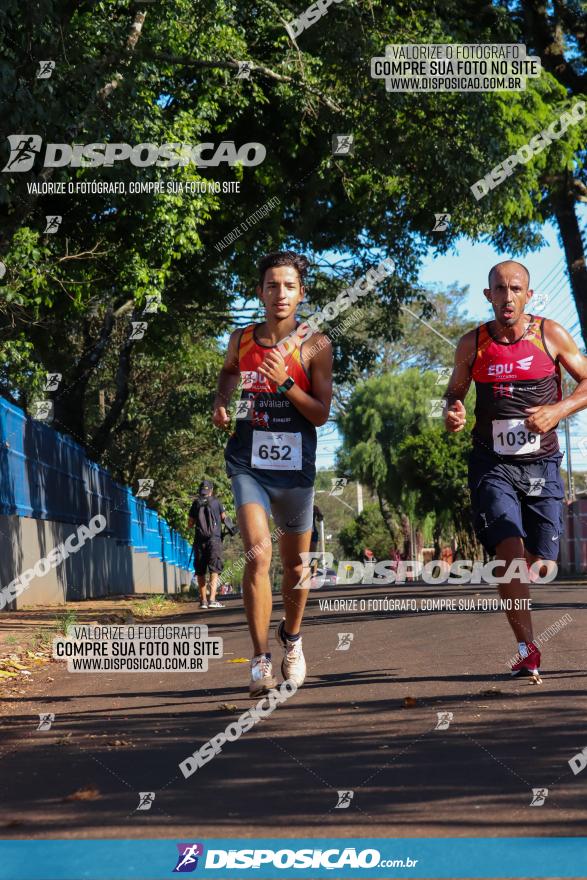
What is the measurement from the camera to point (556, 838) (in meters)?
3.65

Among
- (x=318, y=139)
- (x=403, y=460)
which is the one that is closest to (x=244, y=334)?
(x=318, y=139)

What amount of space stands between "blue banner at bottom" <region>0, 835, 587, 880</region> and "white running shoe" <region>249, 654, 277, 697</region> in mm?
2686

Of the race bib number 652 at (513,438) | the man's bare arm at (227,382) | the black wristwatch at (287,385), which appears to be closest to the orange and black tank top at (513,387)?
the race bib number 652 at (513,438)

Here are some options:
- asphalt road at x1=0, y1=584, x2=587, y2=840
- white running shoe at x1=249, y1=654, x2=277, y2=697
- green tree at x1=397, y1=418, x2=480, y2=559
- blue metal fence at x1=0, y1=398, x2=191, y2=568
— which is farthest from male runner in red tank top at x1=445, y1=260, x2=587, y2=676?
green tree at x1=397, y1=418, x2=480, y2=559

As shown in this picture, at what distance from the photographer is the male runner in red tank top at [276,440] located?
6.54 meters

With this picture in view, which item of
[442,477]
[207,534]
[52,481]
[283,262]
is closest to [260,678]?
[283,262]

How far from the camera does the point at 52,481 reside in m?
19.9

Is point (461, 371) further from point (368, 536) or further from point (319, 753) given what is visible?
point (368, 536)

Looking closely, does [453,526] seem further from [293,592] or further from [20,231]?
[293,592]

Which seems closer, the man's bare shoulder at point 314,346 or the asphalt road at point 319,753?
the asphalt road at point 319,753

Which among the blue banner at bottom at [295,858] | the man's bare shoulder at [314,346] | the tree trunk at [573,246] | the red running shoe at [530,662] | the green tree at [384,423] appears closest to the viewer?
the blue banner at bottom at [295,858]

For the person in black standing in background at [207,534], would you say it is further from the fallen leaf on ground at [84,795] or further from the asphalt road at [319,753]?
the fallen leaf on ground at [84,795]

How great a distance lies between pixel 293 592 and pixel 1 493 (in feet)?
29.7

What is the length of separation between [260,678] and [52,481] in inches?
546
